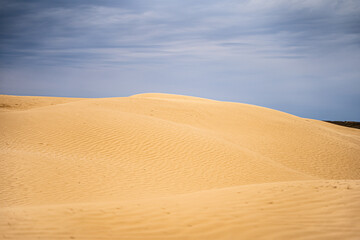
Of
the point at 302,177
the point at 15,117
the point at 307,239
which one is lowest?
the point at 302,177

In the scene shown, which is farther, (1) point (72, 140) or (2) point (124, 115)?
(2) point (124, 115)

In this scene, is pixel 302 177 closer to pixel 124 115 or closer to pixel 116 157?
pixel 116 157

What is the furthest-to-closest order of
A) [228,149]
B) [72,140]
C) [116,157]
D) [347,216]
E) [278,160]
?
[278,160]
[228,149]
[72,140]
[116,157]
[347,216]

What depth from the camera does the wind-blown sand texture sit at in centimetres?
491

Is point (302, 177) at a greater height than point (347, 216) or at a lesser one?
lesser

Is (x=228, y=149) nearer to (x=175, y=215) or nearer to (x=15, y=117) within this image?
(x=175, y=215)

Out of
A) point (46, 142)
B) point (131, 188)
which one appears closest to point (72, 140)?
point (46, 142)

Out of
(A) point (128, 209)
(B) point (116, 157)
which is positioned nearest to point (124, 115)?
(B) point (116, 157)

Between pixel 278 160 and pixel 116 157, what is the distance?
9.11 m

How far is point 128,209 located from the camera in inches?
227

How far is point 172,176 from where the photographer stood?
1141cm

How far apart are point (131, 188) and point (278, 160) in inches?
379

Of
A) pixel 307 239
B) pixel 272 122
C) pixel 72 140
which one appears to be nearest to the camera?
pixel 307 239

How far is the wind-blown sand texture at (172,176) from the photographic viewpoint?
4.91 meters
